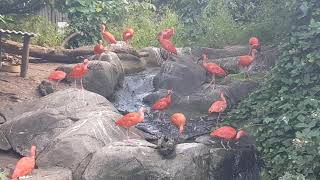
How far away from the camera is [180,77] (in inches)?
385

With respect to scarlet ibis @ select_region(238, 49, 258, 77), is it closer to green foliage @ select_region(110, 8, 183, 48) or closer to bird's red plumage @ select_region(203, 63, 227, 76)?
bird's red plumage @ select_region(203, 63, 227, 76)

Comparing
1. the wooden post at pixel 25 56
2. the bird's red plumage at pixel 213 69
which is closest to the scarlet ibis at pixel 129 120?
the bird's red plumage at pixel 213 69

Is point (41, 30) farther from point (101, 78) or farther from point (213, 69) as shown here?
point (213, 69)

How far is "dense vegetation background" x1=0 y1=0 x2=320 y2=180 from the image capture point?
624 centimetres

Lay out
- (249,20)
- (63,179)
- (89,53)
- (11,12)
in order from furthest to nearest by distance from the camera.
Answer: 1. (249,20)
2. (89,53)
3. (11,12)
4. (63,179)

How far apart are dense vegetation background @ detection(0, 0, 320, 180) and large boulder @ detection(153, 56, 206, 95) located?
65.2 inches

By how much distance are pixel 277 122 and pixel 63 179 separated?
2.83 meters

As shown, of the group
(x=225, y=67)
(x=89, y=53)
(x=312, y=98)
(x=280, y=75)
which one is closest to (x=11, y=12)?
Answer: (x=89, y=53)

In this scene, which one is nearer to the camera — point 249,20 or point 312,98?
point 312,98

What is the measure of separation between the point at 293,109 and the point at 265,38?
4.94 m

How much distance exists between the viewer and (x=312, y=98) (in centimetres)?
657

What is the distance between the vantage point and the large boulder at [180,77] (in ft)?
31.7

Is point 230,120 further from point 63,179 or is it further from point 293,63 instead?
point 63,179

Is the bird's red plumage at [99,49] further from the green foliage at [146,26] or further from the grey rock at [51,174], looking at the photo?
the grey rock at [51,174]
